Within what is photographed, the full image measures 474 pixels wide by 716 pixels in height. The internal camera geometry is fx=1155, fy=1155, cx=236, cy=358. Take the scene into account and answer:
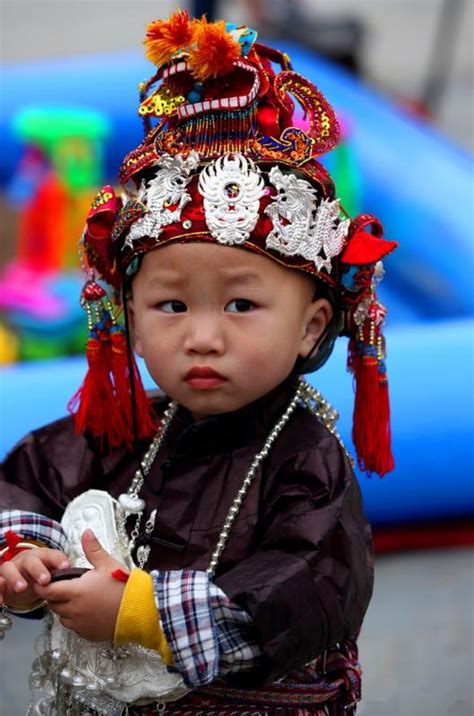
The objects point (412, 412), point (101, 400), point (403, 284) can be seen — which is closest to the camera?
point (101, 400)

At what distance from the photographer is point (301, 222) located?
1407mm

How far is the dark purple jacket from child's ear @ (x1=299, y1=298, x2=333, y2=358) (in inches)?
2.7

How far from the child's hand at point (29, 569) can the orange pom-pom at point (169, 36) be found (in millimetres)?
618

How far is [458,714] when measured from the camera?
7.14 ft

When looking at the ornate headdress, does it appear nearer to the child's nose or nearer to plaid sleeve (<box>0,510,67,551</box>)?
the child's nose

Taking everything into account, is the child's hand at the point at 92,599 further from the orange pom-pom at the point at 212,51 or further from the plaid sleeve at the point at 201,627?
the orange pom-pom at the point at 212,51

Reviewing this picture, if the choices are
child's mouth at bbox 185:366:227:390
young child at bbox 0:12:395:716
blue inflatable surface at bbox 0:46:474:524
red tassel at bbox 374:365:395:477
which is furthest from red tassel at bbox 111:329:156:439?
blue inflatable surface at bbox 0:46:474:524

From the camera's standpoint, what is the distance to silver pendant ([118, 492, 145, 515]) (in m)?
1.50

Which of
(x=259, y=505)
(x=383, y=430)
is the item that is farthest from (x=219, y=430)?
(x=383, y=430)

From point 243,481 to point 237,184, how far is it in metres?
0.37

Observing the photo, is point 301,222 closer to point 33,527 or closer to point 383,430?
point 383,430

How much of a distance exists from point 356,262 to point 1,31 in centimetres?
811

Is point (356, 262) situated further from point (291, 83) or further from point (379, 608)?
point (379, 608)

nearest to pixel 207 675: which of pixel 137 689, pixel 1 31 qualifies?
pixel 137 689
